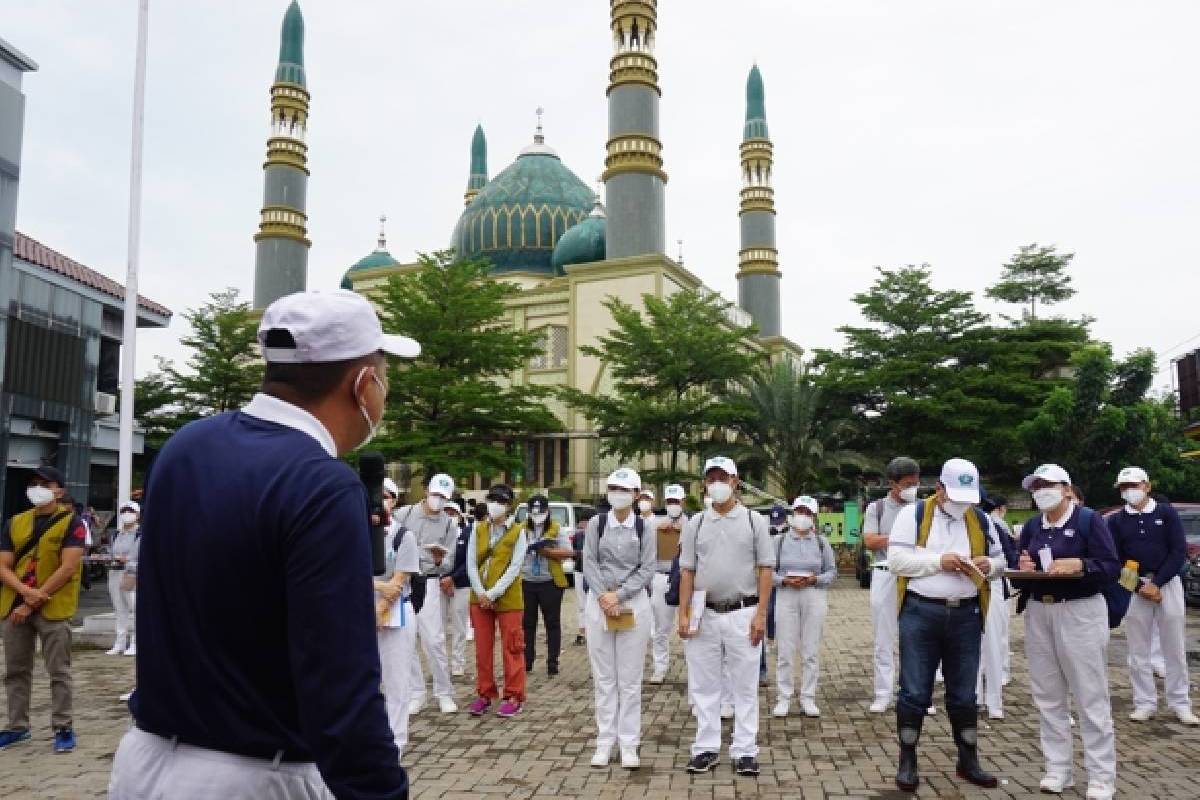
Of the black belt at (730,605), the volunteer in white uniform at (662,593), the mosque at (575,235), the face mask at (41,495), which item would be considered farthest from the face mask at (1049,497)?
the mosque at (575,235)

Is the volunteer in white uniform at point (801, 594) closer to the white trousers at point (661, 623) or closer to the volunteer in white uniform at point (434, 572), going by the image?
the white trousers at point (661, 623)

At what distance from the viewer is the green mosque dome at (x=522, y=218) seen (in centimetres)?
4725

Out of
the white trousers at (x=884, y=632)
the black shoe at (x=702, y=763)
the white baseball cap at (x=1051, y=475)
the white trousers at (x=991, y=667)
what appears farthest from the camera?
the white trousers at (x=884, y=632)

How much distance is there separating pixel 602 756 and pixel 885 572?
3.59 metres

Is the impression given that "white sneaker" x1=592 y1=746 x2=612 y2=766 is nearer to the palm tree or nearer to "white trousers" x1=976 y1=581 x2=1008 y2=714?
"white trousers" x1=976 y1=581 x2=1008 y2=714

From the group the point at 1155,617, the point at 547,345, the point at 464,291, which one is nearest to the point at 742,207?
the point at 547,345

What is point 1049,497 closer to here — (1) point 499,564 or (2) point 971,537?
(2) point 971,537

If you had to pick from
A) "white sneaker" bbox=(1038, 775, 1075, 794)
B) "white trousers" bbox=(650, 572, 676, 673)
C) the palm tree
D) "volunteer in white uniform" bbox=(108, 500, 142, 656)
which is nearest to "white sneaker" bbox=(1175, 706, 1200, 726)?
"white sneaker" bbox=(1038, 775, 1075, 794)

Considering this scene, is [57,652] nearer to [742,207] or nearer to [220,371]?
[220,371]

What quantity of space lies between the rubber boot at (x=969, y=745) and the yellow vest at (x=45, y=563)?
6.59 meters

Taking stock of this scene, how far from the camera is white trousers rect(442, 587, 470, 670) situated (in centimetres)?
1080

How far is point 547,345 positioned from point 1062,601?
34992mm

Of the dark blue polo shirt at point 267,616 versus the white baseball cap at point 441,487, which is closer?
the dark blue polo shirt at point 267,616

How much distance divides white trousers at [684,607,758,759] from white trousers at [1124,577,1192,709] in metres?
4.08
